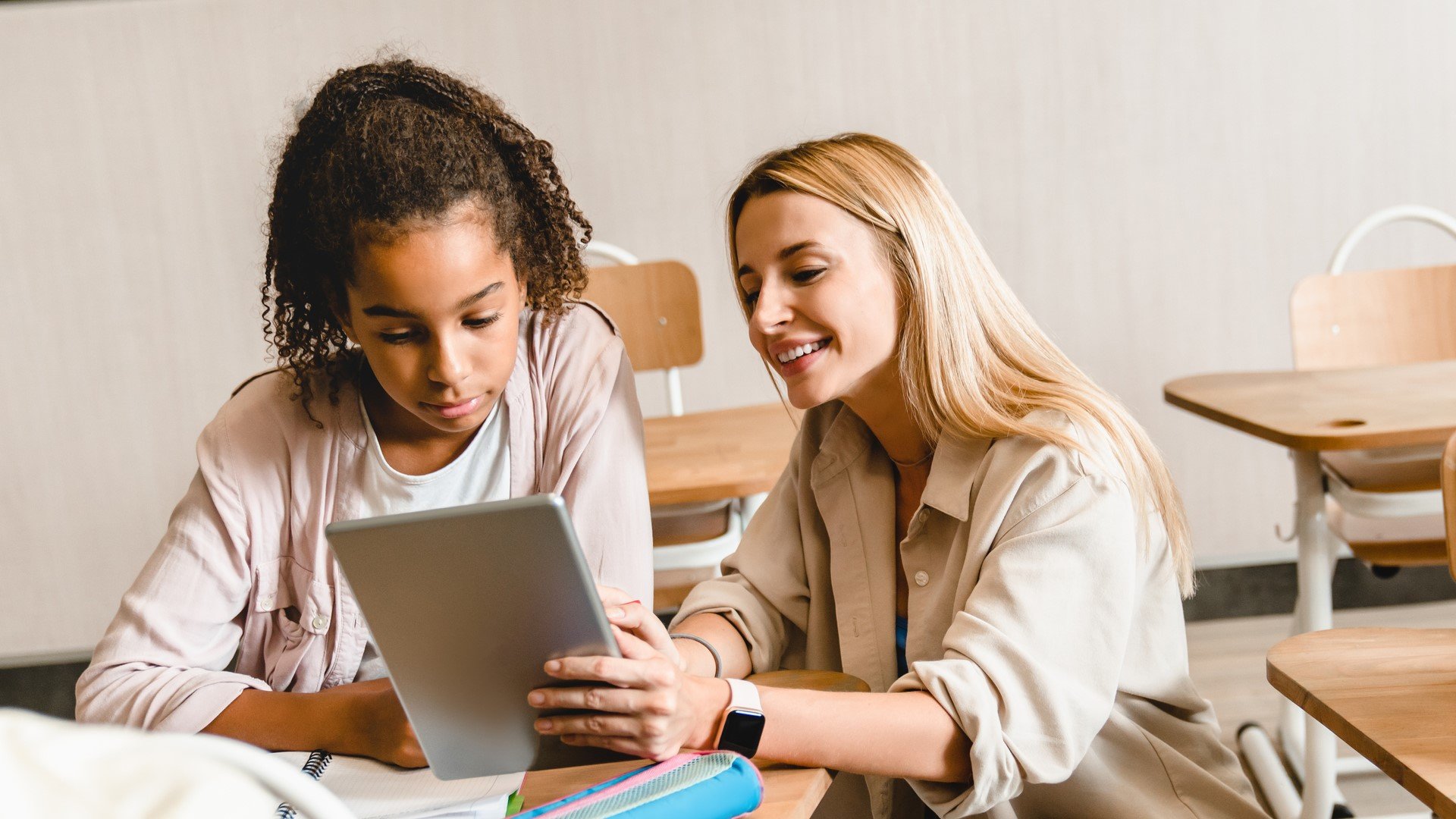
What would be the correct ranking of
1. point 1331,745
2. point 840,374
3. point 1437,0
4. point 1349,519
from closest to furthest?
point 840,374 → point 1331,745 → point 1349,519 → point 1437,0

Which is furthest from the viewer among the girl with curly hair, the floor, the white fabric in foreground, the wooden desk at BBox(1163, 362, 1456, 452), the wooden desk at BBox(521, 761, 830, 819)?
the floor

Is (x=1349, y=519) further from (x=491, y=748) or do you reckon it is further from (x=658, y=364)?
(x=491, y=748)

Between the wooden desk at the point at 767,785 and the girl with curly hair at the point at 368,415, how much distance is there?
159mm

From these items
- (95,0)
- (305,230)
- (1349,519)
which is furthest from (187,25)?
(1349,519)

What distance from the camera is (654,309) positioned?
8.22 feet

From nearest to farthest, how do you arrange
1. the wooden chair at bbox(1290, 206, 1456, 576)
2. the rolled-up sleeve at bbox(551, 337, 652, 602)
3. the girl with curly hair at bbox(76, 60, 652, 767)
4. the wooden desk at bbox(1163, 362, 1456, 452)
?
the girl with curly hair at bbox(76, 60, 652, 767), the rolled-up sleeve at bbox(551, 337, 652, 602), the wooden desk at bbox(1163, 362, 1456, 452), the wooden chair at bbox(1290, 206, 1456, 576)

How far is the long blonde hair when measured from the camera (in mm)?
1146

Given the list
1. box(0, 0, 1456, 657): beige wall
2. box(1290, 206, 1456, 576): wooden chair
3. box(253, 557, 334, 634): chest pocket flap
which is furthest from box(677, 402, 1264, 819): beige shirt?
box(0, 0, 1456, 657): beige wall

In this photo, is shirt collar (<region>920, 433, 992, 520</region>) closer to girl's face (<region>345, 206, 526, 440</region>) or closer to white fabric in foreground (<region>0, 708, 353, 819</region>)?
girl's face (<region>345, 206, 526, 440</region>)

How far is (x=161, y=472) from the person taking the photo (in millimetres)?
3137

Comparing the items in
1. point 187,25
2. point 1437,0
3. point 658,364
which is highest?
point 187,25

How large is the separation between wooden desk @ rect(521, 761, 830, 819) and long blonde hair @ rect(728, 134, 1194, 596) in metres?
0.39

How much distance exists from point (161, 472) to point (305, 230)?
2329 mm

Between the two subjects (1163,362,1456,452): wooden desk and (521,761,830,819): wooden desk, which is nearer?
(521,761,830,819): wooden desk
